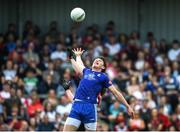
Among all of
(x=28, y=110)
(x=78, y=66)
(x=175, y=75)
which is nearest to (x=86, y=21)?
(x=175, y=75)

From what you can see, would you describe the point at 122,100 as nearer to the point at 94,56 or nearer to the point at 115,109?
the point at 115,109

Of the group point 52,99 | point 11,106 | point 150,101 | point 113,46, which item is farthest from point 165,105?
point 11,106

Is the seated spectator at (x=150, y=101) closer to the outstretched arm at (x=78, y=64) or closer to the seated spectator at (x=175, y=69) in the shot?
the seated spectator at (x=175, y=69)

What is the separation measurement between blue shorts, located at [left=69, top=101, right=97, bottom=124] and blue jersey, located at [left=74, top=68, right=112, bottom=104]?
10 centimetres

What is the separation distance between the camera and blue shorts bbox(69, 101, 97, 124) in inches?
599

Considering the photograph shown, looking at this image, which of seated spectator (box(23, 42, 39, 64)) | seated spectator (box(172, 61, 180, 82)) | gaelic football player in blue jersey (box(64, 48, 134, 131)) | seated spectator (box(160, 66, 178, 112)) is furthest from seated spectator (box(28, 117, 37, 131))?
gaelic football player in blue jersey (box(64, 48, 134, 131))

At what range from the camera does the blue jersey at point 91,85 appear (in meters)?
15.3

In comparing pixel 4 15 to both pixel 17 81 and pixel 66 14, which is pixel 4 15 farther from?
pixel 17 81

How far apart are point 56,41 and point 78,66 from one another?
10.8m

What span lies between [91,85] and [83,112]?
55 centimetres

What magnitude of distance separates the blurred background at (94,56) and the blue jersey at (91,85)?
21.3 ft

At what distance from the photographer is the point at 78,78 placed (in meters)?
23.6

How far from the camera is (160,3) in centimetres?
2891

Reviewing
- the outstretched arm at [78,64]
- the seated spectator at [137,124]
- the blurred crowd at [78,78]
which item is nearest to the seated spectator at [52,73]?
the blurred crowd at [78,78]
